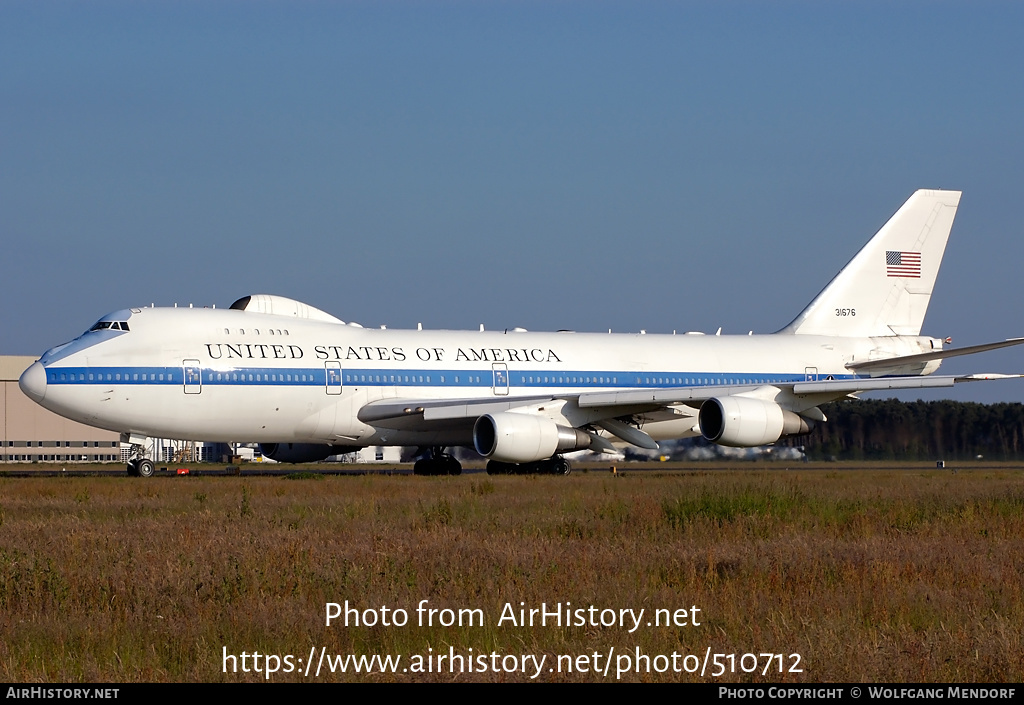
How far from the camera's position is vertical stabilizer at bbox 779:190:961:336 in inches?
1570

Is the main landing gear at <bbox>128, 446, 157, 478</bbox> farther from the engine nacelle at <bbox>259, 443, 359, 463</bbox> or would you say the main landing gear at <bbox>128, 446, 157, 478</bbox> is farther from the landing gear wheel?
the engine nacelle at <bbox>259, 443, 359, 463</bbox>

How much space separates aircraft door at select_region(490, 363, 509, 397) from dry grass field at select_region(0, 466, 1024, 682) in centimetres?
1401

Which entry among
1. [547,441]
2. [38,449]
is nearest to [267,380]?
[547,441]

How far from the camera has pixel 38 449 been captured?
81062mm

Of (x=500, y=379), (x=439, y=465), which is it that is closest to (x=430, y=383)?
(x=500, y=379)

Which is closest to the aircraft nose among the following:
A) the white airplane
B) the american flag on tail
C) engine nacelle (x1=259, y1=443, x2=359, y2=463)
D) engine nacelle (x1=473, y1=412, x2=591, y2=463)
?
the white airplane

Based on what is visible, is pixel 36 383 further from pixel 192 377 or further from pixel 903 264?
pixel 903 264

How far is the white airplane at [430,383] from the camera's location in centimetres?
2934

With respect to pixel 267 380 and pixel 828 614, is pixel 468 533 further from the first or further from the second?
pixel 267 380

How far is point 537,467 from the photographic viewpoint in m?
33.6

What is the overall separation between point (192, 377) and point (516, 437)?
781cm

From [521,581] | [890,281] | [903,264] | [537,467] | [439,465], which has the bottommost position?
[521,581]

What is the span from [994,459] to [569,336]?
52.6 ft

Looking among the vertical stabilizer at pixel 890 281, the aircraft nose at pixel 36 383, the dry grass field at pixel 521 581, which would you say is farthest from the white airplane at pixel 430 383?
the dry grass field at pixel 521 581
